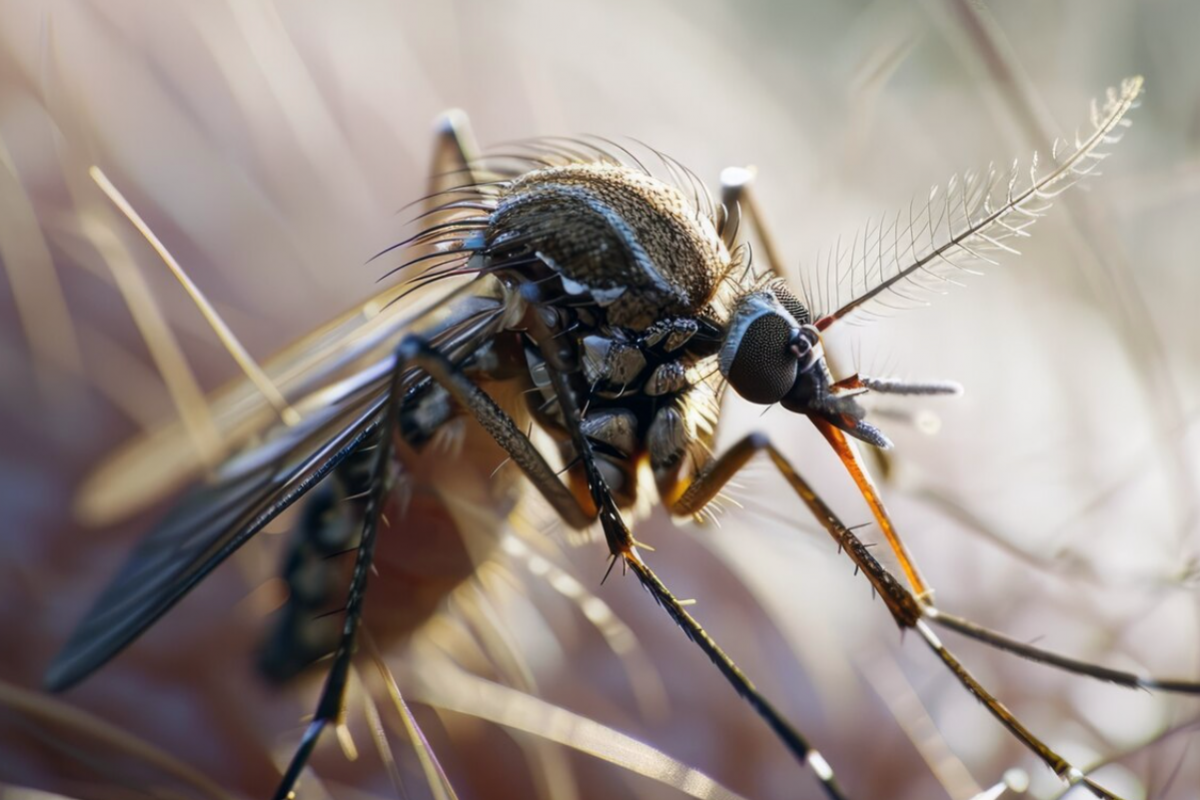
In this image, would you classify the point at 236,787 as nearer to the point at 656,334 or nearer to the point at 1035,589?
the point at 656,334

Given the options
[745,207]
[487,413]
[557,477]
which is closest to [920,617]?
[557,477]

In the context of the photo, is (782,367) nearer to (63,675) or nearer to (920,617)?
(920,617)

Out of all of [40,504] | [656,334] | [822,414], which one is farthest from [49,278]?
[822,414]

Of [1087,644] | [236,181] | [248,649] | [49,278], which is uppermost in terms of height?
[236,181]

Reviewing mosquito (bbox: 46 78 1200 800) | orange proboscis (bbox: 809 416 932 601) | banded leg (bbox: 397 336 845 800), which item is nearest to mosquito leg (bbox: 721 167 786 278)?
mosquito (bbox: 46 78 1200 800)

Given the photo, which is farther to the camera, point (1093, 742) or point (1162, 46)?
point (1162, 46)

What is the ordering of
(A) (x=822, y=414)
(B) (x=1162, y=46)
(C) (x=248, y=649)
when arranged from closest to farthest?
(A) (x=822, y=414)
(C) (x=248, y=649)
(B) (x=1162, y=46)
